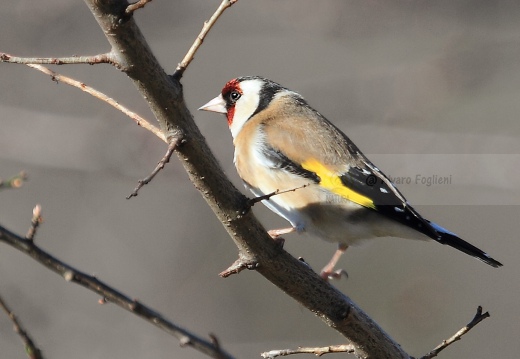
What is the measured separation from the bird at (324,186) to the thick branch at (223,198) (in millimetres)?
616

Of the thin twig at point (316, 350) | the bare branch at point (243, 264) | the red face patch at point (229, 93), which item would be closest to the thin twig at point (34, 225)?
the bare branch at point (243, 264)

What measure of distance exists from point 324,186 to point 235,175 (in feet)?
3.65

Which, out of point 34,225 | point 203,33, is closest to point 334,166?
point 203,33

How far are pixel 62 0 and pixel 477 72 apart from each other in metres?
2.02

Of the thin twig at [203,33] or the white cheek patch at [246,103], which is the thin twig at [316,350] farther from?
the white cheek patch at [246,103]

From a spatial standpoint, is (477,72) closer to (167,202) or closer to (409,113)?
(409,113)

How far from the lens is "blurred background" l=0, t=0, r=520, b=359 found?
3.57 meters

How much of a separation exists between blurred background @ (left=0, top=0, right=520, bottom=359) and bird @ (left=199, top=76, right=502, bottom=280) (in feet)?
0.49

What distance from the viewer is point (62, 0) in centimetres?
386

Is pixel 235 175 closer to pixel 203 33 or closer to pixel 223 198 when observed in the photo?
pixel 223 198

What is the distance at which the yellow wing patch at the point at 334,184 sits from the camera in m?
3.51

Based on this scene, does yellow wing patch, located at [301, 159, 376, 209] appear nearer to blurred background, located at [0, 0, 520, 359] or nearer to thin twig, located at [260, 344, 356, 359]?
blurred background, located at [0, 0, 520, 359]

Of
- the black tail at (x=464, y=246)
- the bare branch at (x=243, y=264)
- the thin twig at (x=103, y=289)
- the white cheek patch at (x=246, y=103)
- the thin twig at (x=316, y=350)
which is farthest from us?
the white cheek patch at (x=246, y=103)

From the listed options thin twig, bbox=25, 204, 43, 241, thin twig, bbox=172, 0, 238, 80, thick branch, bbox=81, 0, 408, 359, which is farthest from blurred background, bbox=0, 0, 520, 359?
thin twig, bbox=25, 204, 43, 241
